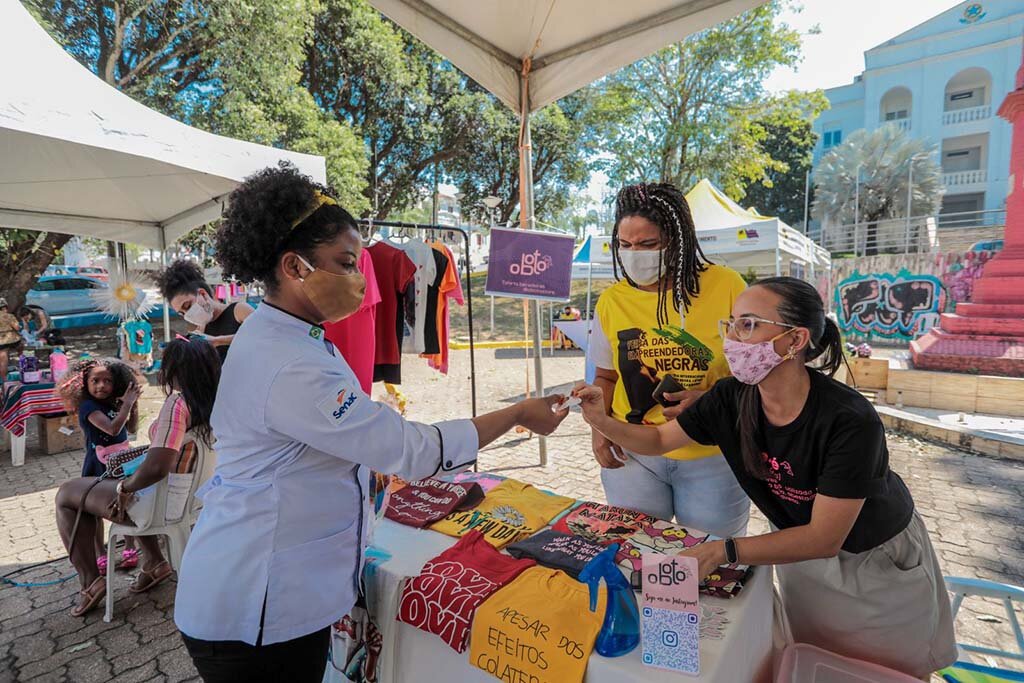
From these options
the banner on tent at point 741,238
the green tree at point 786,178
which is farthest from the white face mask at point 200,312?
the green tree at point 786,178

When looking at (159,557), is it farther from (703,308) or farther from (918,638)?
(918,638)

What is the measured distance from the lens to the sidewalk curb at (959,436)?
17.7 feet

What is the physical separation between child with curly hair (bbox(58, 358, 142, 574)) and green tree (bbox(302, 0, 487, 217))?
10932 millimetres

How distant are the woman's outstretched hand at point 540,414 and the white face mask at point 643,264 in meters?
0.66

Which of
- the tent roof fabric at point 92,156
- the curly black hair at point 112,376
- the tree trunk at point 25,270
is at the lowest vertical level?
the curly black hair at point 112,376

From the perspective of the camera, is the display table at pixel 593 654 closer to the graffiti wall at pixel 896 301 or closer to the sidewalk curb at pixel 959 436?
the sidewalk curb at pixel 959 436

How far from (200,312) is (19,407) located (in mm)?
3392

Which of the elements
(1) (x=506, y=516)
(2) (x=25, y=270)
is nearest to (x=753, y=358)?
(1) (x=506, y=516)

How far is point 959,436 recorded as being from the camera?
5754 millimetres

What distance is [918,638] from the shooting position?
4.78 feet

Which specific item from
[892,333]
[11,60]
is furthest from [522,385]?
[892,333]

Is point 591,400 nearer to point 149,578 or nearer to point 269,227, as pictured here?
point 269,227

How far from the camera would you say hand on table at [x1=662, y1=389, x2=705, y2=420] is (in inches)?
75.3

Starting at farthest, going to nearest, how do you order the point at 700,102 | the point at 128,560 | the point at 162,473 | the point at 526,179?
the point at 700,102 → the point at 526,179 → the point at 128,560 → the point at 162,473
